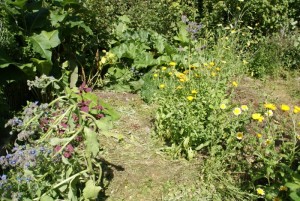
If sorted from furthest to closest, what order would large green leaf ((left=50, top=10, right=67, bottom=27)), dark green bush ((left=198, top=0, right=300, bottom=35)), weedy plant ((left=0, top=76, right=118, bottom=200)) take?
1. dark green bush ((left=198, top=0, right=300, bottom=35))
2. large green leaf ((left=50, top=10, right=67, bottom=27))
3. weedy plant ((left=0, top=76, right=118, bottom=200))

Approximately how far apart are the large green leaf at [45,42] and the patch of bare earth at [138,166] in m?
1.15

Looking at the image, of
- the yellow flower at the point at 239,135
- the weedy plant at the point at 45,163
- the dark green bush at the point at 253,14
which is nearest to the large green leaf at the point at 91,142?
the weedy plant at the point at 45,163

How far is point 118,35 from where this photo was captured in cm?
562

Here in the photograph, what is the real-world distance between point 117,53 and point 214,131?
7.80 feet

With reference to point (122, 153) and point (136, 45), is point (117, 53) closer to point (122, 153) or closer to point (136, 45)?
point (136, 45)

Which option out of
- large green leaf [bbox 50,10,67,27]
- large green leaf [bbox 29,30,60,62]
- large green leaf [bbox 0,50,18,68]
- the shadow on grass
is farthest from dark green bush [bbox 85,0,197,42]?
the shadow on grass

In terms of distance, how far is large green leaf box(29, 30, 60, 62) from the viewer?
4.14 meters

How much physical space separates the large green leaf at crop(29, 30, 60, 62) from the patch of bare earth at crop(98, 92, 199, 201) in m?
1.15

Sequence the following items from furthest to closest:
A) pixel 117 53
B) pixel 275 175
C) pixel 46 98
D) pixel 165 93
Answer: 1. pixel 117 53
2. pixel 46 98
3. pixel 165 93
4. pixel 275 175

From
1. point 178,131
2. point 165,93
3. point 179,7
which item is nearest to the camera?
point 178,131

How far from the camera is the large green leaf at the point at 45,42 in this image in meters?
4.14

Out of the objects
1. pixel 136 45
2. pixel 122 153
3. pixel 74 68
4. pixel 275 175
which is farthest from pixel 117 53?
pixel 275 175

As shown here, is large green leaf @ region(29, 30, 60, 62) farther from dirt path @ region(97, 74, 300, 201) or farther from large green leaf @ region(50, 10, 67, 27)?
dirt path @ region(97, 74, 300, 201)


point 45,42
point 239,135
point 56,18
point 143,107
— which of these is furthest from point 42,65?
point 239,135
